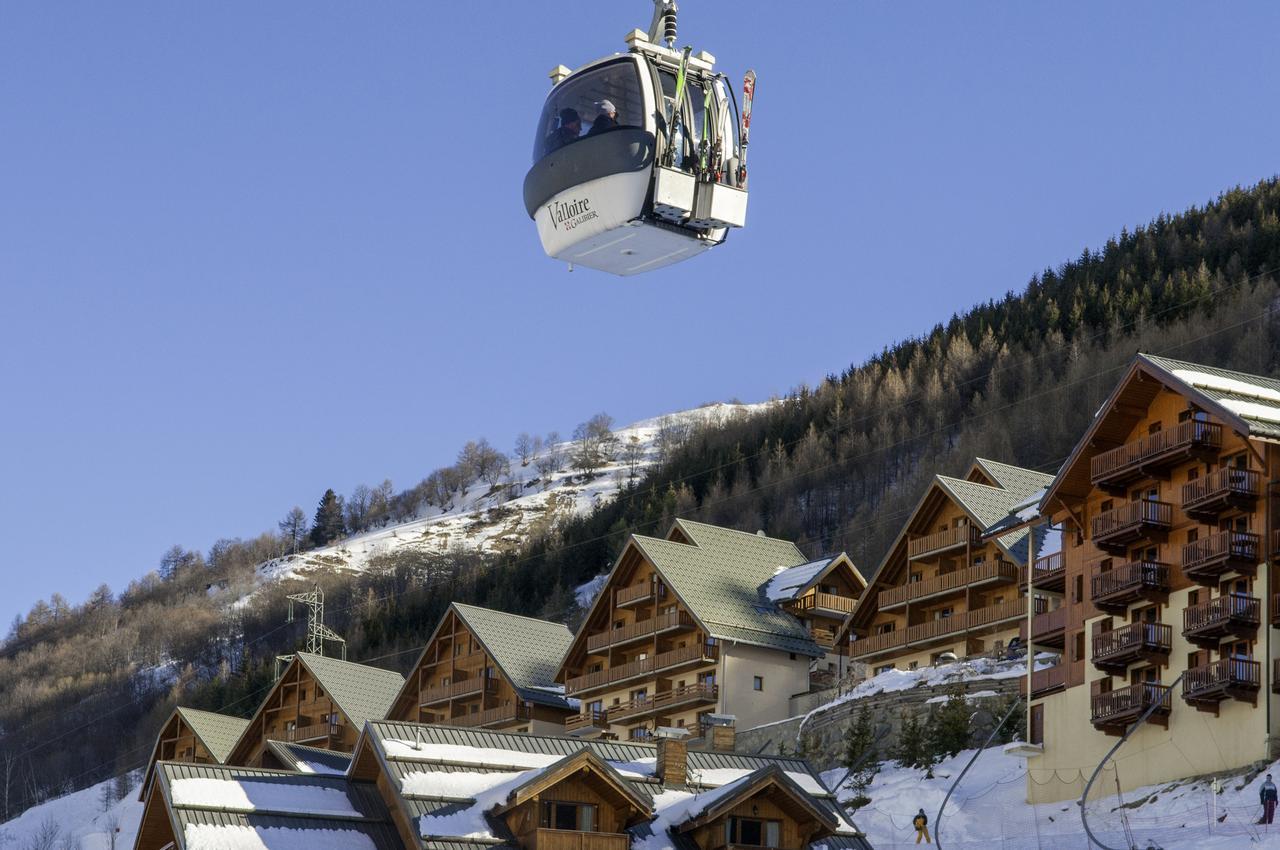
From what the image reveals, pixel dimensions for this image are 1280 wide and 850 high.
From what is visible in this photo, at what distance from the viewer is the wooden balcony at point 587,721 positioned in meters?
75.8

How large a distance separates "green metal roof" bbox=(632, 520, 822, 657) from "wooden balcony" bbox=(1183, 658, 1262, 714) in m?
25.1

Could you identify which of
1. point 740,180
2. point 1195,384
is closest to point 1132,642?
point 1195,384

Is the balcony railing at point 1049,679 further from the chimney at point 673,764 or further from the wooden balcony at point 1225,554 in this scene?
the chimney at point 673,764

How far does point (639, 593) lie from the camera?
76875mm

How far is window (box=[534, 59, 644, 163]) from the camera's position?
1590 inches

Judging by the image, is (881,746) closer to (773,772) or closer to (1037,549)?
(1037,549)

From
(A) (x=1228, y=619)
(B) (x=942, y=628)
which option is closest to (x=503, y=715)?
(B) (x=942, y=628)

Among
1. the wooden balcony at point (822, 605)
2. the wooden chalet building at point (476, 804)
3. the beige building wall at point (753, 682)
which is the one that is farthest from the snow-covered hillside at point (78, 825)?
the wooden chalet building at point (476, 804)

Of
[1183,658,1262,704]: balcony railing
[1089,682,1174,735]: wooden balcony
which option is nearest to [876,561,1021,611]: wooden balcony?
[1089,682,1174,735]: wooden balcony

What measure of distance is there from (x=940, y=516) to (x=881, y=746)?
508 inches

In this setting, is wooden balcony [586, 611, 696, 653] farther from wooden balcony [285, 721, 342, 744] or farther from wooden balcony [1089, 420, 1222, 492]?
wooden balcony [1089, 420, 1222, 492]

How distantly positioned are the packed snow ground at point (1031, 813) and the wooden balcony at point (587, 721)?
17.7 metres

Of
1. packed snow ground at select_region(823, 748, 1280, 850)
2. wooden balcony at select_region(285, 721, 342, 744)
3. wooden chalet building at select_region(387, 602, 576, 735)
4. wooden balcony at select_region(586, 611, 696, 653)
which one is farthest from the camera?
wooden balcony at select_region(285, 721, 342, 744)

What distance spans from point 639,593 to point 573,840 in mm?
36074
